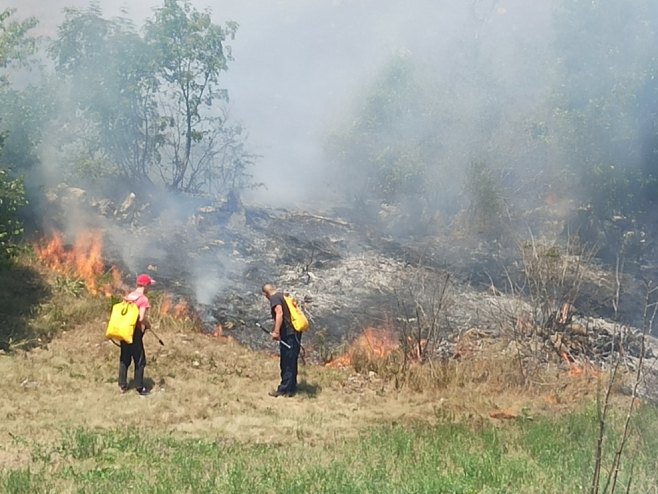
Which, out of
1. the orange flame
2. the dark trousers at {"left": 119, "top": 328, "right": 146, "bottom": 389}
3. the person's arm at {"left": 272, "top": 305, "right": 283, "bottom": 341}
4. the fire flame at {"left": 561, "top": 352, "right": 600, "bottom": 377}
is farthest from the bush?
the fire flame at {"left": 561, "top": 352, "right": 600, "bottom": 377}

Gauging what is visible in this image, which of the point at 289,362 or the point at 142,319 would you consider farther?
the point at 289,362

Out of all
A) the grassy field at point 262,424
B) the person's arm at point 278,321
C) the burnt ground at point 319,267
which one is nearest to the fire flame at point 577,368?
the grassy field at point 262,424

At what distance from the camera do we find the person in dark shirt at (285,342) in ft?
30.7

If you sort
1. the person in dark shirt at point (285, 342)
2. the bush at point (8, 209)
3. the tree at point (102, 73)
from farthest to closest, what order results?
the tree at point (102, 73)
the bush at point (8, 209)
the person in dark shirt at point (285, 342)

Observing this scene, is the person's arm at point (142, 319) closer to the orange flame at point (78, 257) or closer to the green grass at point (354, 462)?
the green grass at point (354, 462)

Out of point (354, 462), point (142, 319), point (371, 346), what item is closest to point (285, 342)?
point (142, 319)

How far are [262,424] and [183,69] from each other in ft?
45.8

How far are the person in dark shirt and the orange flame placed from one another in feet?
16.0

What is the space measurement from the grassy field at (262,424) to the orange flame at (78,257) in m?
0.87

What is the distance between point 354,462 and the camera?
646 centimetres

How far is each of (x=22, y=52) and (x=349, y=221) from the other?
36.0ft

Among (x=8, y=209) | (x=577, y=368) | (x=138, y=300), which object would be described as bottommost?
(x=577, y=368)

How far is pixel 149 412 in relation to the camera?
329 inches

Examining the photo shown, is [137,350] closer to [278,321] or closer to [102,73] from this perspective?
[278,321]
